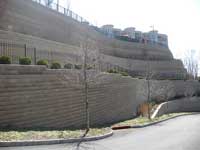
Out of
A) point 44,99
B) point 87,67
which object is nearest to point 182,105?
point 87,67

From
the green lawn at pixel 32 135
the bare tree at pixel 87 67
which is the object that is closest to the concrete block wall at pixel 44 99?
the bare tree at pixel 87 67

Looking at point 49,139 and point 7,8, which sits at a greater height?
point 7,8

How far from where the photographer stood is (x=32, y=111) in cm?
2114

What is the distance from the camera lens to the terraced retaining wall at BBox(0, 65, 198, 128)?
64.9ft

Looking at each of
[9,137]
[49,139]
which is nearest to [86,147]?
[49,139]

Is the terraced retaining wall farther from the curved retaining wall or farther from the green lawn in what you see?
the curved retaining wall

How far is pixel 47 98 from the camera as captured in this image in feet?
74.1

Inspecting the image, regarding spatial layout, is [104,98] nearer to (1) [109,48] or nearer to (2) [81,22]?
(2) [81,22]

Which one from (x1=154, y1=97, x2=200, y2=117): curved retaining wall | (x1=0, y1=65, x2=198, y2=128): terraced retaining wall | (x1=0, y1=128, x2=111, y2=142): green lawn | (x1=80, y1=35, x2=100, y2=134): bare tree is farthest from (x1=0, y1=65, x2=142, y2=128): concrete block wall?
(x1=154, y1=97, x2=200, y2=117): curved retaining wall

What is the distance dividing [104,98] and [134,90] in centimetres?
1365

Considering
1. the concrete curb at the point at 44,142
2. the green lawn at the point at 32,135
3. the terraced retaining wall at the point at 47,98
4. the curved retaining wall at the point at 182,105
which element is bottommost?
the curved retaining wall at the point at 182,105

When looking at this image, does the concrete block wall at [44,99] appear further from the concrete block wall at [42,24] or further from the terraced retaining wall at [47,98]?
the concrete block wall at [42,24]

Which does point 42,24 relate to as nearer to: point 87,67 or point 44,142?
point 87,67

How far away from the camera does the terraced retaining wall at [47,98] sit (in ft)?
64.9
